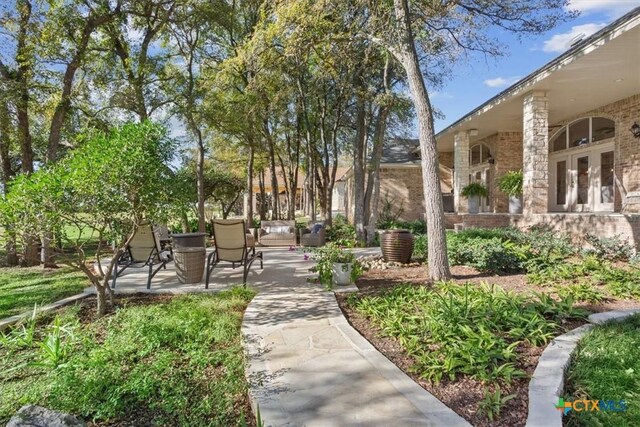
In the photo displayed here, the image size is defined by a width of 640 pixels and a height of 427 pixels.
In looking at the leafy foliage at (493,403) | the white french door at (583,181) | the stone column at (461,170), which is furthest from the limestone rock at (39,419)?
the white french door at (583,181)

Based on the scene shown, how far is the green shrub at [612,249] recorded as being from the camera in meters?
6.29

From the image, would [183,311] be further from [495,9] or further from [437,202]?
[495,9]

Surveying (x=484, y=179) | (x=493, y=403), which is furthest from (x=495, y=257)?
(x=484, y=179)

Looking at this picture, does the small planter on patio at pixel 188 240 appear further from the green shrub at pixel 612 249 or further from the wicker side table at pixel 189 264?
the green shrub at pixel 612 249

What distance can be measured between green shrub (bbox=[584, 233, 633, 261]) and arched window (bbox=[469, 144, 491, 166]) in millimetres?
9443

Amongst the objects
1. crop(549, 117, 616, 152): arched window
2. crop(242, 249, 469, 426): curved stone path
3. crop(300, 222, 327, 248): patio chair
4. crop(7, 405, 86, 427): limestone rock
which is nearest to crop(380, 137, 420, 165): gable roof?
crop(549, 117, 616, 152): arched window

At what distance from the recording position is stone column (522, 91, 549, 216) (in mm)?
9055

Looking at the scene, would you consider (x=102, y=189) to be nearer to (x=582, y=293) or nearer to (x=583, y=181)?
(x=582, y=293)

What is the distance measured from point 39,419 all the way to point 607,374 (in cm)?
363

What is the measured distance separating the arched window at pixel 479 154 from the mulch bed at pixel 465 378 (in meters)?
11.7

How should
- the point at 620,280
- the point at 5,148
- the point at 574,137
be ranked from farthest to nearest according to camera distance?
the point at 574,137 → the point at 5,148 → the point at 620,280

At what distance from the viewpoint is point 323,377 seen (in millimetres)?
2811

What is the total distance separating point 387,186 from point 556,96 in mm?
8913

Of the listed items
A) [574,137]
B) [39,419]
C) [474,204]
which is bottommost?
[39,419]
